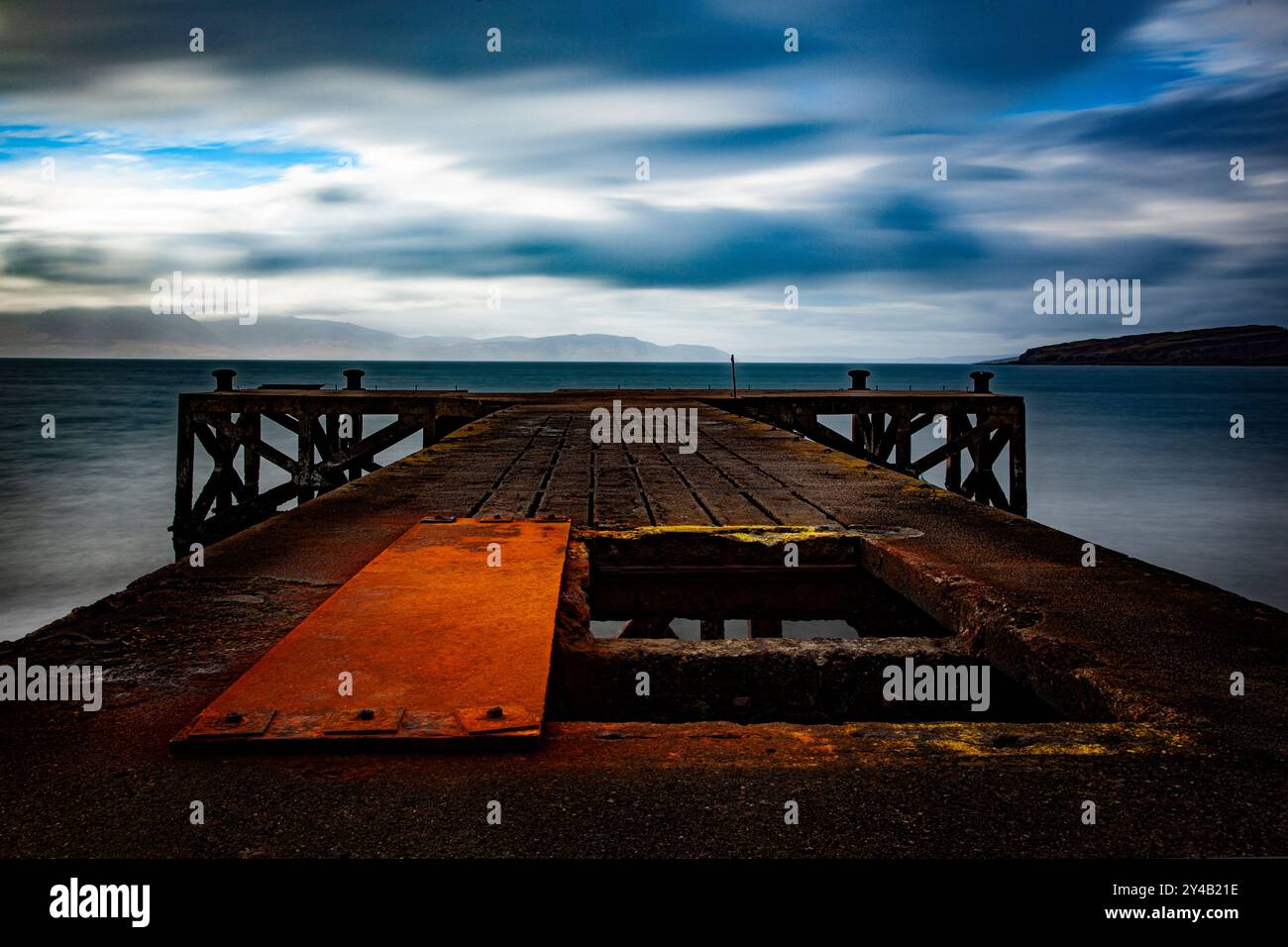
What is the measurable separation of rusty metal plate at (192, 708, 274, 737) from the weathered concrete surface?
5 centimetres

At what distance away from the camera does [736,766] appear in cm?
170

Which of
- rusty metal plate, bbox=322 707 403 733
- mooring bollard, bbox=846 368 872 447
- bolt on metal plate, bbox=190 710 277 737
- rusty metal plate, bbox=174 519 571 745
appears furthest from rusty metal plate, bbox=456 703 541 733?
mooring bollard, bbox=846 368 872 447

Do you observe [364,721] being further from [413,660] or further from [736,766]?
[736,766]

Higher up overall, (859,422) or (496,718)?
(859,422)

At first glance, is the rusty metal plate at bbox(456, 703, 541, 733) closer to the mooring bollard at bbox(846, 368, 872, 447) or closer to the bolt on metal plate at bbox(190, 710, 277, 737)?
the bolt on metal plate at bbox(190, 710, 277, 737)

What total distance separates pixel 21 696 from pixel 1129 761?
2.31 m

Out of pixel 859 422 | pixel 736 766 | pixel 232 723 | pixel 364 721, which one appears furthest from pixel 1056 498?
pixel 232 723

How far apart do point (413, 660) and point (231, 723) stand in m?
0.48

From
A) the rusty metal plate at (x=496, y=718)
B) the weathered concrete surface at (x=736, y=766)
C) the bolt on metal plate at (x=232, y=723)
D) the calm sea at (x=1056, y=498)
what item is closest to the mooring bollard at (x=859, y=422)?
the calm sea at (x=1056, y=498)

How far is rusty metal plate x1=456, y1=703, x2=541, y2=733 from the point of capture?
179cm

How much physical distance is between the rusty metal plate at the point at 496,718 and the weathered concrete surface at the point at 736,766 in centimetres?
7

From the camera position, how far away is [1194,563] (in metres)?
14.7
